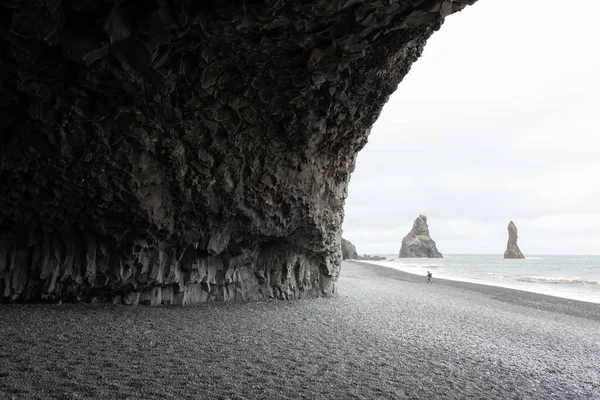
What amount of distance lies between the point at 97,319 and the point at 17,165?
4410mm

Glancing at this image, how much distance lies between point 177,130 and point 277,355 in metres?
6.60

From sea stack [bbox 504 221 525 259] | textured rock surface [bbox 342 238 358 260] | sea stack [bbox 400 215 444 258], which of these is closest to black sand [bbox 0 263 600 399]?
textured rock surface [bbox 342 238 358 260]

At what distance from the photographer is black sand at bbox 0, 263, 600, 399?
546 cm

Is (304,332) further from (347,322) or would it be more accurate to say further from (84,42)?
(84,42)

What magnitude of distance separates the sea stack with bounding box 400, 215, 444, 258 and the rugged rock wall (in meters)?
94.8

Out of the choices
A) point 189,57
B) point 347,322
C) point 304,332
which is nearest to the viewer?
point 189,57

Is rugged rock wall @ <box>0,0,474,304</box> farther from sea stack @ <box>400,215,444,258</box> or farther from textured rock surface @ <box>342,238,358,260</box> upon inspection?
sea stack @ <box>400,215,444,258</box>

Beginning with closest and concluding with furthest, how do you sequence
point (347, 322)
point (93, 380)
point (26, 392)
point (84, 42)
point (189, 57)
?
1. point (26, 392)
2. point (93, 380)
3. point (84, 42)
4. point (189, 57)
5. point (347, 322)

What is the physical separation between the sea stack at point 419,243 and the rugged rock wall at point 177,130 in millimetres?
94820

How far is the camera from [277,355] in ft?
23.8

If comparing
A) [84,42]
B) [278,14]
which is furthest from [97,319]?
[278,14]

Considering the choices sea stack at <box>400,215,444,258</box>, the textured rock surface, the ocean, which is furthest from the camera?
sea stack at <box>400,215,444,258</box>

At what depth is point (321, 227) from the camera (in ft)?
49.8

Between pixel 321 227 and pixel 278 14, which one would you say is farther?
pixel 321 227
